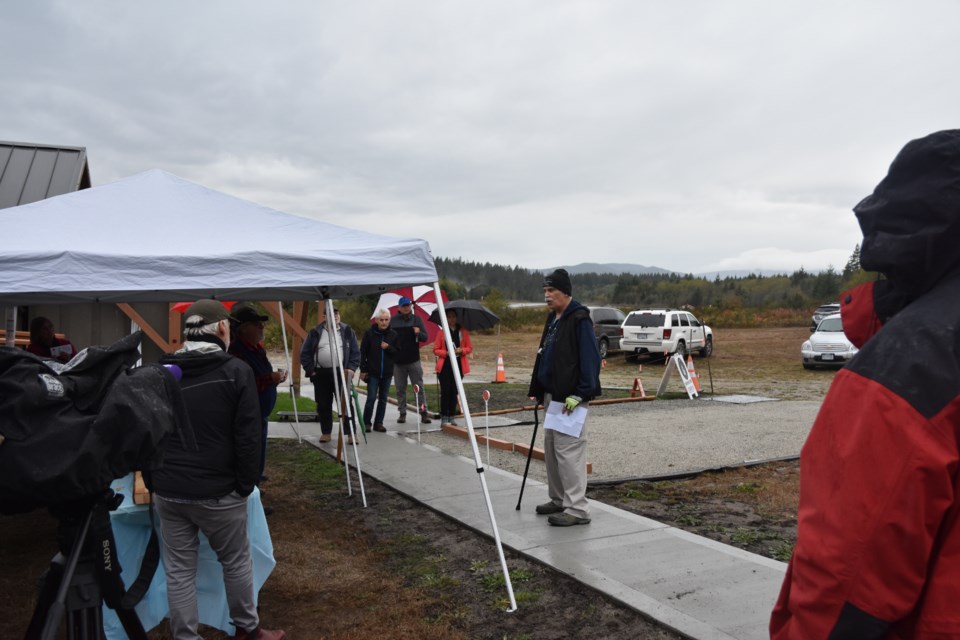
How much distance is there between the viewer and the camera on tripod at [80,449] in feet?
7.61

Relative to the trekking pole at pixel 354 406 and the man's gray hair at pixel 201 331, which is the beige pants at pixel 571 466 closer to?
the trekking pole at pixel 354 406

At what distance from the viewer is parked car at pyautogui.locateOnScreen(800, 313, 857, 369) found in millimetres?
21641

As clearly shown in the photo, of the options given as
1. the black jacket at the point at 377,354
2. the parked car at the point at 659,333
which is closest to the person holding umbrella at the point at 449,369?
the black jacket at the point at 377,354

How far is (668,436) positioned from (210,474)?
8260 millimetres

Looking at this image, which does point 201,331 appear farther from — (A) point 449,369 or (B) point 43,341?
(A) point 449,369

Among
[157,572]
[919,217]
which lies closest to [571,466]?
[157,572]

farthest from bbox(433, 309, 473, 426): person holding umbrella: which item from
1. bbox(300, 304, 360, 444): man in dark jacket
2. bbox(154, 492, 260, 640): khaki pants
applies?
bbox(154, 492, 260, 640): khaki pants

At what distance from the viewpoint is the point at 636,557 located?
17.2 feet

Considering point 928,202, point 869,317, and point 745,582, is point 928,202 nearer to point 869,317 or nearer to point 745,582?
point 869,317

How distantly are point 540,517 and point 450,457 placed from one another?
118 inches

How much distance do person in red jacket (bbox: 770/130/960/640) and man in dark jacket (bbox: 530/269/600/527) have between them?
4.33 m

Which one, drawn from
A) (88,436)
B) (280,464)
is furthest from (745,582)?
(280,464)

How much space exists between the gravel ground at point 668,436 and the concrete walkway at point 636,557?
115 centimetres

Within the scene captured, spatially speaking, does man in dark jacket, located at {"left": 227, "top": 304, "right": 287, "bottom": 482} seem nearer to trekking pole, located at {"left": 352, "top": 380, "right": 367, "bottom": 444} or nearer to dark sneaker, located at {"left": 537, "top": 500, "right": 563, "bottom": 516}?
trekking pole, located at {"left": 352, "top": 380, "right": 367, "bottom": 444}
